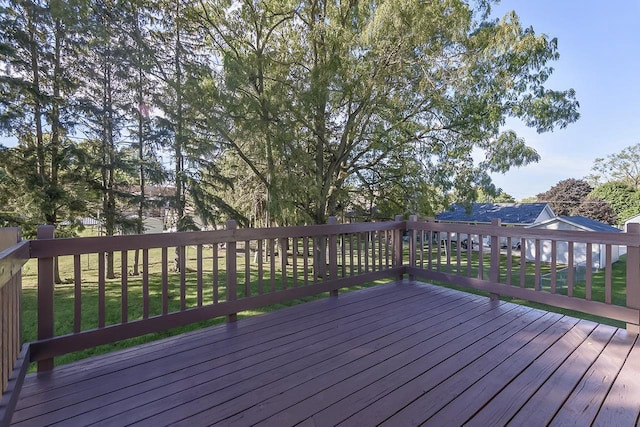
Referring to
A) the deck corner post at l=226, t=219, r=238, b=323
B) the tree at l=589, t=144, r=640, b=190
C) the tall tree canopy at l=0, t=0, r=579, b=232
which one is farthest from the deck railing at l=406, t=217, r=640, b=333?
the tree at l=589, t=144, r=640, b=190

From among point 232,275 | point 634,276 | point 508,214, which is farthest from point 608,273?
point 508,214

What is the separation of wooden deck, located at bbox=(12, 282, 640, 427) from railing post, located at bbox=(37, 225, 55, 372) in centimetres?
10

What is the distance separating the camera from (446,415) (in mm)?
1521

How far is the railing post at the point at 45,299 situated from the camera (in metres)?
1.94

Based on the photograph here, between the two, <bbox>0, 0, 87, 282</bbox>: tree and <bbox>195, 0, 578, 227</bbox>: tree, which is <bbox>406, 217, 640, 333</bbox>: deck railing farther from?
<bbox>0, 0, 87, 282</bbox>: tree

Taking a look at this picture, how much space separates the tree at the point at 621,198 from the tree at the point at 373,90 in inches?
659

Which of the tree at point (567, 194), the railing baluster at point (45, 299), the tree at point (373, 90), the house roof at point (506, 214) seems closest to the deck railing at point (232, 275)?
the railing baluster at point (45, 299)

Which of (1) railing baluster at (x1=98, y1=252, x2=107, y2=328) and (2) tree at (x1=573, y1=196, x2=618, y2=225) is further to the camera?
(2) tree at (x1=573, y1=196, x2=618, y2=225)

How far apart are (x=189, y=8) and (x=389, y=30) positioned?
4.13m

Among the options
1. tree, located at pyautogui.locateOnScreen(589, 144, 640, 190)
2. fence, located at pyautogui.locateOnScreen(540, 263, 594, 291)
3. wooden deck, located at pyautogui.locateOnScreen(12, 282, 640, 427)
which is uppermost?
tree, located at pyautogui.locateOnScreen(589, 144, 640, 190)

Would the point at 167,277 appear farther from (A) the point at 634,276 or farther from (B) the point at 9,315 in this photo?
(A) the point at 634,276

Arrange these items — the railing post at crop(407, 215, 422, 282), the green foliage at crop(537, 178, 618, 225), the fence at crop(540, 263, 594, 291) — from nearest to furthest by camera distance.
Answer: the railing post at crop(407, 215, 422, 282)
the fence at crop(540, 263, 594, 291)
the green foliage at crop(537, 178, 618, 225)

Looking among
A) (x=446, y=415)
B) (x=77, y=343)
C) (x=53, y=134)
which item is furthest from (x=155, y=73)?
(x=446, y=415)

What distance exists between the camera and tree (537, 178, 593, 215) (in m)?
24.5
